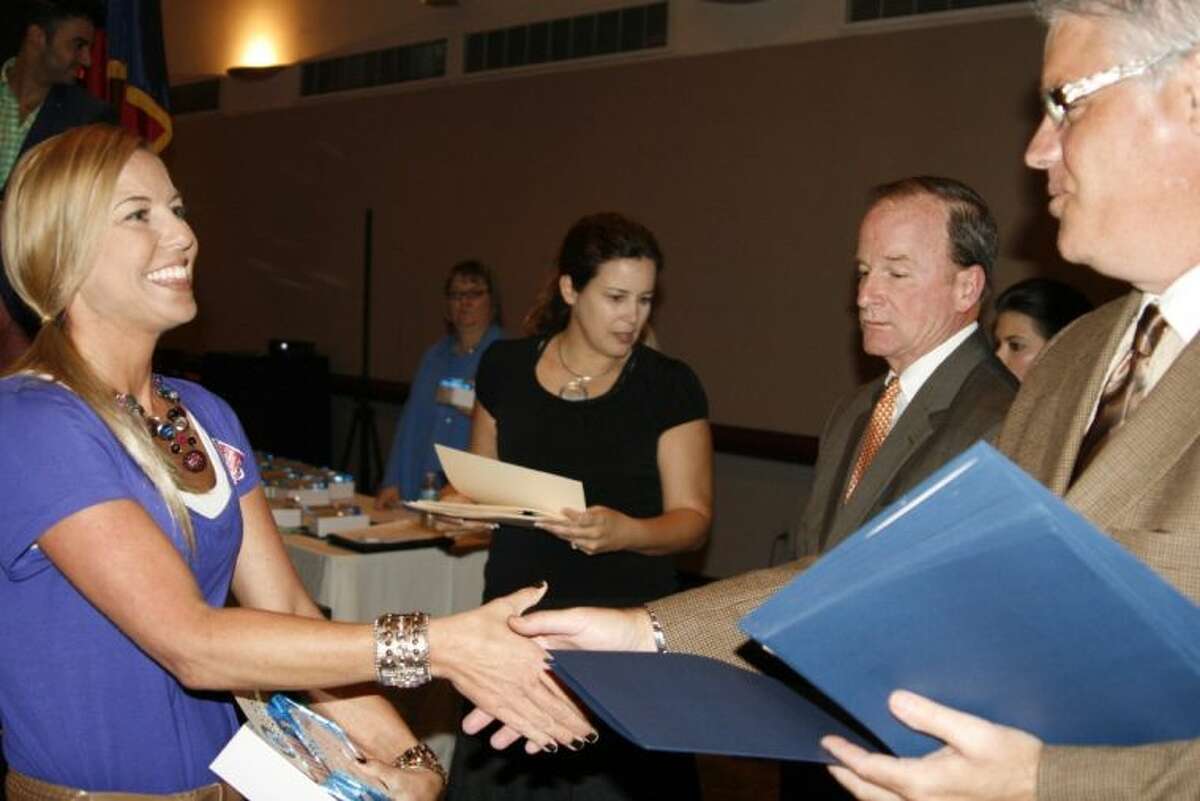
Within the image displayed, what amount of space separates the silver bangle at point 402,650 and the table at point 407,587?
2.19 meters

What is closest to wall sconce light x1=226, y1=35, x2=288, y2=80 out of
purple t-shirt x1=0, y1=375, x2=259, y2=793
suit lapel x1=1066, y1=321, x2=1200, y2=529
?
purple t-shirt x1=0, y1=375, x2=259, y2=793

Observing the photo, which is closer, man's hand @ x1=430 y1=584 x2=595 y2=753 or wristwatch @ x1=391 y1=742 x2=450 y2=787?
man's hand @ x1=430 y1=584 x2=595 y2=753

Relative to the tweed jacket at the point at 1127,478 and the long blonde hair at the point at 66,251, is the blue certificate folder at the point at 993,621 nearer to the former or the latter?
the tweed jacket at the point at 1127,478

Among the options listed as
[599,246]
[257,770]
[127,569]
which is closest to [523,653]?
[257,770]

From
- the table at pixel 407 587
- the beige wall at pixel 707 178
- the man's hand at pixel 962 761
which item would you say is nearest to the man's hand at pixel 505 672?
the man's hand at pixel 962 761

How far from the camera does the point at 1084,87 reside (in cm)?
152

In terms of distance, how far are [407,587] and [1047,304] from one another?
7.41ft

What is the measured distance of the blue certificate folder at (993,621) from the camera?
114 centimetres

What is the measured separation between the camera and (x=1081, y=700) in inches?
50.9

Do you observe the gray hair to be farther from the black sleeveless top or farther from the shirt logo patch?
the black sleeveless top

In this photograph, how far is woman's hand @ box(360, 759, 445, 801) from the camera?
6.67ft

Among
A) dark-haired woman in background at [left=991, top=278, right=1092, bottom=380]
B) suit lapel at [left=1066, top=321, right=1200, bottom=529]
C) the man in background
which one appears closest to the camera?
suit lapel at [left=1066, top=321, right=1200, bottom=529]

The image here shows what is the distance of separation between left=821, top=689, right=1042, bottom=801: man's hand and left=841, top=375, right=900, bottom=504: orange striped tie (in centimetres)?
116

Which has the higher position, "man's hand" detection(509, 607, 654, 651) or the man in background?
the man in background
